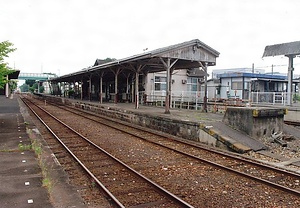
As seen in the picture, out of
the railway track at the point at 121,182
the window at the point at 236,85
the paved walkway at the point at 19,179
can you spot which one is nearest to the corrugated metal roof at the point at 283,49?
the window at the point at 236,85

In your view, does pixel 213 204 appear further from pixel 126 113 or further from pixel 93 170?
pixel 126 113

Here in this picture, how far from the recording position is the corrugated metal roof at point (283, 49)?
1631 centimetres

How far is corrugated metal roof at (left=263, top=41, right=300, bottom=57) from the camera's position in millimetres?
Answer: 16311

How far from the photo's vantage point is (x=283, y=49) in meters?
17.0

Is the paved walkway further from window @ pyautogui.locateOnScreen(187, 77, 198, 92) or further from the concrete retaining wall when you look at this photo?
window @ pyautogui.locateOnScreen(187, 77, 198, 92)

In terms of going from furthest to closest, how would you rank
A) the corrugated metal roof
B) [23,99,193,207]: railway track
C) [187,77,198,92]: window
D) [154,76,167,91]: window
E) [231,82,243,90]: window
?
[187,77,198,92]: window → [154,76,167,91]: window → [231,82,243,90]: window → the corrugated metal roof → [23,99,193,207]: railway track

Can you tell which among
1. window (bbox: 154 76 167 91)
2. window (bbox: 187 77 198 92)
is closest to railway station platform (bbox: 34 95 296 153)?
window (bbox: 154 76 167 91)

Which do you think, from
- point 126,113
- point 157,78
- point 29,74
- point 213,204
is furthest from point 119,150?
point 29,74

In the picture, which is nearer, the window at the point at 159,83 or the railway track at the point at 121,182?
the railway track at the point at 121,182

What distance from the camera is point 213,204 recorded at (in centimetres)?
426

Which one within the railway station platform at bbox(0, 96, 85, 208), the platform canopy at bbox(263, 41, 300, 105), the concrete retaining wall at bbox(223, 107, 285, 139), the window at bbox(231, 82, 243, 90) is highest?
the platform canopy at bbox(263, 41, 300, 105)

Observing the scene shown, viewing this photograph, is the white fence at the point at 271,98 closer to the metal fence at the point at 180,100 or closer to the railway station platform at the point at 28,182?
the metal fence at the point at 180,100

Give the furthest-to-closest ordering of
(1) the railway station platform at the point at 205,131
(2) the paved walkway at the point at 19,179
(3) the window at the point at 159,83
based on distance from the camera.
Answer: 1. (3) the window at the point at 159,83
2. (1) the railway station platform at the point at 205,131
3. (2) the paved walkway at the point at 19,179

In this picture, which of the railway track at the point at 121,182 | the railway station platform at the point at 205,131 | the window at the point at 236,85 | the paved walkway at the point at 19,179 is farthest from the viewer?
the window at the point at 236,85
